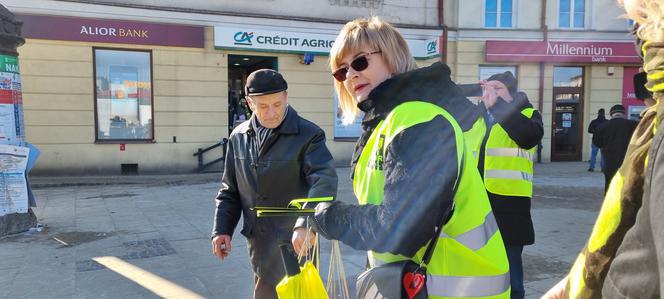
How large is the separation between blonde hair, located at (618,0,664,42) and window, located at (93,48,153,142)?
495 inches

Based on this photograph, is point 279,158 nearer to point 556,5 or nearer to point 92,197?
point 92,197

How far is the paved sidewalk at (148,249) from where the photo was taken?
4301 millimetres

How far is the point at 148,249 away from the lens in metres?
5.51

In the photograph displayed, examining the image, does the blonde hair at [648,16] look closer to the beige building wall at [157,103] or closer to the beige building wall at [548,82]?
the beige building wall at [157,103]

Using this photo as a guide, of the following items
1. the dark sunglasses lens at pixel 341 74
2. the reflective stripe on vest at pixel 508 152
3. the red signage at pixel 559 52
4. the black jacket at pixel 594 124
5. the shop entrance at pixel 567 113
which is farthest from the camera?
the shop entrance at pixel 567 113

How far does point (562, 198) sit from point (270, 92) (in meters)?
7.89

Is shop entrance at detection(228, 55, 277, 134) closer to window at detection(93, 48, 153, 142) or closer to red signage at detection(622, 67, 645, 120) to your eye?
window at detection(93, 48, 153, 142)

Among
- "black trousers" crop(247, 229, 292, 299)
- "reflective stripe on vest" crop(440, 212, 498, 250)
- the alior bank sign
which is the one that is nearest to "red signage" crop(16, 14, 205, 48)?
the alior bank sign

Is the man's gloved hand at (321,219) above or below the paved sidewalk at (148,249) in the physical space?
above

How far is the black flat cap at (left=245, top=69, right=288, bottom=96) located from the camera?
2.85 m

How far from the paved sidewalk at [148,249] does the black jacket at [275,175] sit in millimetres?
865

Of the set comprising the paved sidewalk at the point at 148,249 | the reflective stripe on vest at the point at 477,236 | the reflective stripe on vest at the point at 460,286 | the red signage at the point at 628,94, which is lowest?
the paved sidewalk at the point at 148,249

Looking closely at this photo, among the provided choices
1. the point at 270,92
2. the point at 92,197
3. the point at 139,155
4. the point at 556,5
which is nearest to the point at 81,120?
the point at 139,155

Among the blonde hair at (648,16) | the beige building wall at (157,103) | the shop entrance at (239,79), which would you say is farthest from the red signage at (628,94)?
the blonde hair at (648,16)
